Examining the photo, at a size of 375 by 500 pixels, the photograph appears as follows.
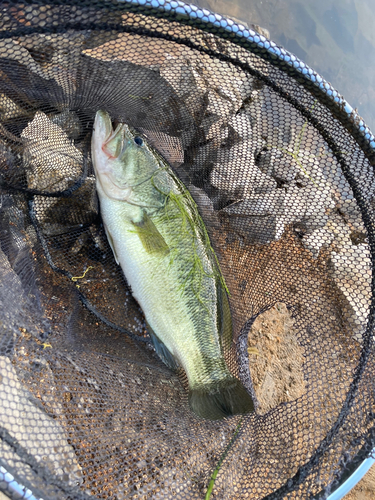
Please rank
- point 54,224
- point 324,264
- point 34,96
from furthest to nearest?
point 324,264 → point 54,224 → point 34,96

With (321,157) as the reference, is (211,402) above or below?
below

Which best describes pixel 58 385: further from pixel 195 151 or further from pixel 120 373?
pixel 195 151

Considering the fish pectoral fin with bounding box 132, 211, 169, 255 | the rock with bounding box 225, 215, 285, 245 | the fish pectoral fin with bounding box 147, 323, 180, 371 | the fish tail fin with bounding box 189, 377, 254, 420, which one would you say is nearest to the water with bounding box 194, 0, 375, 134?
the rock with bounding box 225, 215, 285, 245

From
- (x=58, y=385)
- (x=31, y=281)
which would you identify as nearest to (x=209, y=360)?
(x=58, y=385)

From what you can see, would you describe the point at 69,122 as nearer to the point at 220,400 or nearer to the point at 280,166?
the point at 280,166

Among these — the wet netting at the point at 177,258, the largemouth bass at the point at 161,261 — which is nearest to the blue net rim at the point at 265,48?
the wet netting at the point at 177,258

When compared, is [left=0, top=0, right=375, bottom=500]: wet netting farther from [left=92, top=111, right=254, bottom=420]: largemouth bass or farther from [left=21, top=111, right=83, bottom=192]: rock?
[left=92, top=111, right=254, bottom=420]: largemouth bass

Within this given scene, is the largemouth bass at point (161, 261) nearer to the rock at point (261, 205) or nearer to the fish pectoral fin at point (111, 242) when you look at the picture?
the fish pectoral fin at point (111, 242)
